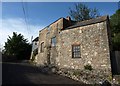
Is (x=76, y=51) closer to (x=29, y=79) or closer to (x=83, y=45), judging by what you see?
(x=83, y=45)

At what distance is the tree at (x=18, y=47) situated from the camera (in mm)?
37681

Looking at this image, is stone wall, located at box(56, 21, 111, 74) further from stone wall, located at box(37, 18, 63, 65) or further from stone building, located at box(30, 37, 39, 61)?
stone building, located at box(30, 37, 39, 61)

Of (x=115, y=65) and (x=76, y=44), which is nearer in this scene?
(x=115, y=65)

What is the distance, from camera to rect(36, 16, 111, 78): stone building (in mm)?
14625

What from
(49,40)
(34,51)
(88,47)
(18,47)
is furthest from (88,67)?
(18,47)

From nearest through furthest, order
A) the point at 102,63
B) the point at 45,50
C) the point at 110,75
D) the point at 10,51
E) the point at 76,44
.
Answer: the point at 110,75 < the point at 102,63 < the point at 76,44 < the point at 45,50 < the point at 10,51

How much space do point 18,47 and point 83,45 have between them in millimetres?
25929

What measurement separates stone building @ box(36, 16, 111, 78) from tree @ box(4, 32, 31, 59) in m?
18.2

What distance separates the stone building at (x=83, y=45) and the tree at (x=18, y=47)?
716 inches

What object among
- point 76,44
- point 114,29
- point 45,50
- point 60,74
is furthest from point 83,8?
point 60,74

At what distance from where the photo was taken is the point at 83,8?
4134 centimetres

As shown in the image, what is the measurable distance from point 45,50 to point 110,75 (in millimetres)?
12716

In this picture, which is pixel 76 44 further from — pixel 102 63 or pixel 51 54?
pixel 51 54

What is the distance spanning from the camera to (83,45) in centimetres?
1638
